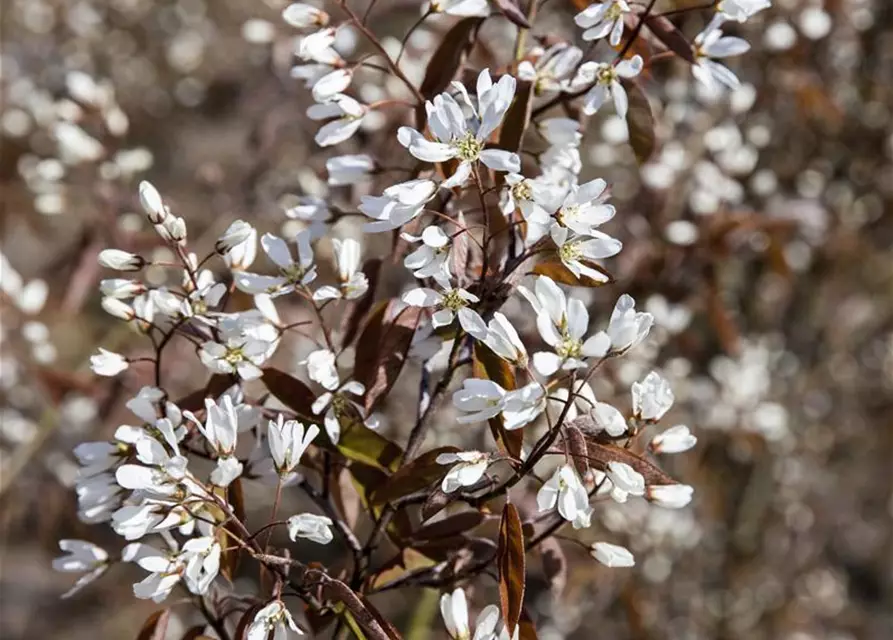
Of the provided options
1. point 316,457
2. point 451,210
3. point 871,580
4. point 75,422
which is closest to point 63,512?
point 75,422

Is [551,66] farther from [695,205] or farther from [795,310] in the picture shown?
[795,310]

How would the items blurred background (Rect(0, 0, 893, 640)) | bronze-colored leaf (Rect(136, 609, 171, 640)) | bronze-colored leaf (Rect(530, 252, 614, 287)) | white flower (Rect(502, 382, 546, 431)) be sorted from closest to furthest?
white flower (Rect(502, 382, 546, 431))
bronze-colored leaf (Rect(530, 252, 614, 287))
bronze-colored leaf (Rect(136, 609, 171, 640))
blurred background (Rect(0, 0, 893, 640))

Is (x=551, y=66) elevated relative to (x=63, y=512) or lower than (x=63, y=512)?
elevated

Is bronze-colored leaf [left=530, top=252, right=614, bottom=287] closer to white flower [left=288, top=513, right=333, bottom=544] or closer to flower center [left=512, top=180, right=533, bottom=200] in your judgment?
flower center [left=512, top=180, right=533, bottom=200]

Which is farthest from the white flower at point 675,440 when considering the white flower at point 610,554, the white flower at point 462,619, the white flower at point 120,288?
the white flower at point 120,288

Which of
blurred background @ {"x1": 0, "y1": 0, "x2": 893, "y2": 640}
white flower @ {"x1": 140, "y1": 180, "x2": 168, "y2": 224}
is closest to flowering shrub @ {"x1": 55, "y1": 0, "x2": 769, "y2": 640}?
white flower @ {"x1": 140, "y1": 180, "x2": 168, "y2": 224}

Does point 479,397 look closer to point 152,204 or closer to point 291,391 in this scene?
point 291,391

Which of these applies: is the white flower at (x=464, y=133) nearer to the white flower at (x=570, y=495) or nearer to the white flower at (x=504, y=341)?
the white flower at (x=504, y=341)
